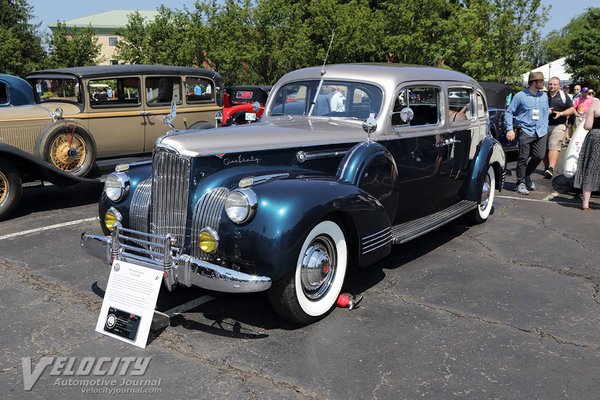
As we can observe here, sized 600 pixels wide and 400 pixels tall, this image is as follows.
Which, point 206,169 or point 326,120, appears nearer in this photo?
point 206,169

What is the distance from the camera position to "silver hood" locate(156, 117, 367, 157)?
3576 mm

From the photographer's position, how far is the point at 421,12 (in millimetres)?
22078

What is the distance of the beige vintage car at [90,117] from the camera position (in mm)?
6883

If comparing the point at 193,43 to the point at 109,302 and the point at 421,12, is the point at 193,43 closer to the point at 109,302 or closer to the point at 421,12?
the point at 421,12

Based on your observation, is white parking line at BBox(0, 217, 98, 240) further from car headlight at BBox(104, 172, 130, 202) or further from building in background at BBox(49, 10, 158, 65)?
building in background at BBox(49, 10, 158, 65)

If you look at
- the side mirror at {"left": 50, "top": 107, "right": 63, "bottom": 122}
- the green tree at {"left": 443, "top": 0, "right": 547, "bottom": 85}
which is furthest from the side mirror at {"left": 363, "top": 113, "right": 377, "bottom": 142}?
the green tree at {"left": 443, "top": 0, "right": 547, "bottom": 85}

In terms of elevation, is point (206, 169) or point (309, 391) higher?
point (206, 169)

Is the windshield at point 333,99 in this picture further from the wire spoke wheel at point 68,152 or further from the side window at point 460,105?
the wire spoke wheel at point 68,152

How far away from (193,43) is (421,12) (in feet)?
37.1

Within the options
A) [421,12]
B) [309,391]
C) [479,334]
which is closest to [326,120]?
[479,334]

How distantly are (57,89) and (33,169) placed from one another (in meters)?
1.97

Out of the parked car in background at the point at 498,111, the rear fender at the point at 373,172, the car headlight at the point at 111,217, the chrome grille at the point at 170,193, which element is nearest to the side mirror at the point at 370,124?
the rear fender at the point at 373,172

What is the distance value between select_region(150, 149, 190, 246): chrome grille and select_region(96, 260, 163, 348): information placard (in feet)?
1.12

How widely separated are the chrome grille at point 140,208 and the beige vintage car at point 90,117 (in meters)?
3.29
